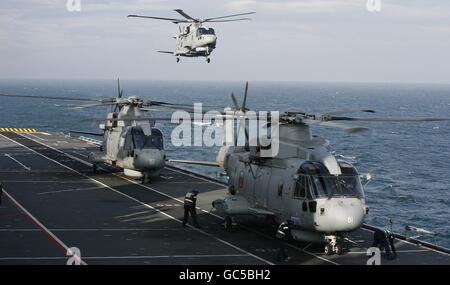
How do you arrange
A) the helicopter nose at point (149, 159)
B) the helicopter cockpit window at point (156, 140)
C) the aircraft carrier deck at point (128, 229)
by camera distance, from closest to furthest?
1. the aircraft carrier deck at point (128, 229)
2. the helicopter nose at point (149, 159)
3. the helicopter cockpit window at point (156, 140)

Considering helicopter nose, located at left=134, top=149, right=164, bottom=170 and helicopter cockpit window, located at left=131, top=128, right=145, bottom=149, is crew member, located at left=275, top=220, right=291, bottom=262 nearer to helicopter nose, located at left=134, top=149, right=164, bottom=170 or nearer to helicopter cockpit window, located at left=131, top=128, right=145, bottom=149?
helicopter nose, located at left=134, top=149, right=164, bottom=170

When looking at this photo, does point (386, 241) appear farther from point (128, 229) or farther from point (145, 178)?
point (145, 178)

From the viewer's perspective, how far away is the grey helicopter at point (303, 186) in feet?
78.1

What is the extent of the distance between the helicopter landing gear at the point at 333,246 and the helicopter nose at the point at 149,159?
17.7 m

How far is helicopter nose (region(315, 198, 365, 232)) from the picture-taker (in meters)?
23.5

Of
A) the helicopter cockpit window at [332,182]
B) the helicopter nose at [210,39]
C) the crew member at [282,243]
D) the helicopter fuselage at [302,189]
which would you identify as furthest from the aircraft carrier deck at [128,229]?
the helicopter nose at [210,39]

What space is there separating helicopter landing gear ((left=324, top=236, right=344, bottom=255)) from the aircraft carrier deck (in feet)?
0.61

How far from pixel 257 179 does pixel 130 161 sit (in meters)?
15.1

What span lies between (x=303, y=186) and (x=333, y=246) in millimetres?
2377

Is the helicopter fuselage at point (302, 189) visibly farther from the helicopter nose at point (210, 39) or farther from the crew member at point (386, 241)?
the helicopter nose at point (210, 39)
